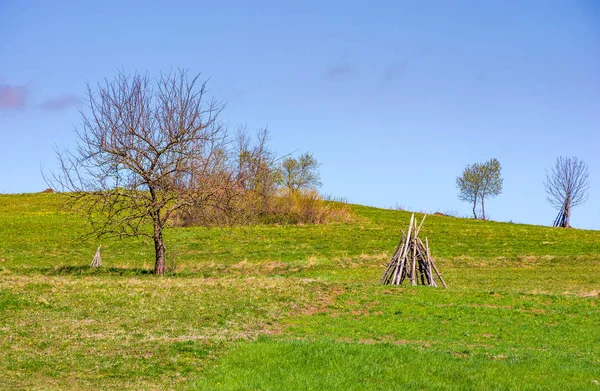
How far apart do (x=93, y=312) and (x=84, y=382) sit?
8532 millimetres

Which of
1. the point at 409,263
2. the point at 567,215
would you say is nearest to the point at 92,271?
the point at 409,263

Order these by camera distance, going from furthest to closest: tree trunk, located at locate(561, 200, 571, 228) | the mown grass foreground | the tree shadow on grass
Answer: tree trunk, located at locate(561, 200, 571, 228)
the tree shadow on grass
the mown grass foreground

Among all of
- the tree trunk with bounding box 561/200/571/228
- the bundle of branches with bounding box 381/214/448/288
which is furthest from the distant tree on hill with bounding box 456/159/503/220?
the bundle of branches with bounding box 381/214/448/288

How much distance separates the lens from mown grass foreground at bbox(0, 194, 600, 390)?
1469 centimetres

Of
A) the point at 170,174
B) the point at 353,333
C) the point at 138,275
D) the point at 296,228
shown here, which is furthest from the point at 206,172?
the point at 296,228

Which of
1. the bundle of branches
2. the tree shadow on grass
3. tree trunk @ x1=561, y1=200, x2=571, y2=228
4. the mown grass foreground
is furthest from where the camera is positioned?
tree trunk @ x1=561, y1=200, x2=571, y2=228

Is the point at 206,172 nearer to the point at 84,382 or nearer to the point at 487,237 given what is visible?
the point at 84,382

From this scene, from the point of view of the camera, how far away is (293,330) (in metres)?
20.6

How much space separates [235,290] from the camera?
2670 cm

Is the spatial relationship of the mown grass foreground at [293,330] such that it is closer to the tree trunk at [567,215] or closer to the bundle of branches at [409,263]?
the bundle of branches at [409,263]

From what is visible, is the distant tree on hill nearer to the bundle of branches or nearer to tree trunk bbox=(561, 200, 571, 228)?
tree trunk bbox=(561, 200, 571, 228)

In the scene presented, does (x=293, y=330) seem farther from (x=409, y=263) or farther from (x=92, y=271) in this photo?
(x=92, y=271)

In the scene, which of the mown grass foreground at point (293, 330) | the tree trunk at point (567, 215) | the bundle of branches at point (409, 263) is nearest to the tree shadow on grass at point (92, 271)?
the mown grass foreground at point (293, 330)

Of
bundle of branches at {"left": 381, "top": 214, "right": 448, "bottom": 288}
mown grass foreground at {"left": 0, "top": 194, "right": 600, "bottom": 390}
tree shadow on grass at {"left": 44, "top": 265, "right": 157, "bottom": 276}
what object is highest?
bundle of branches at {"left": 381, "top": 214, "right": 448, "bottom": 288}
